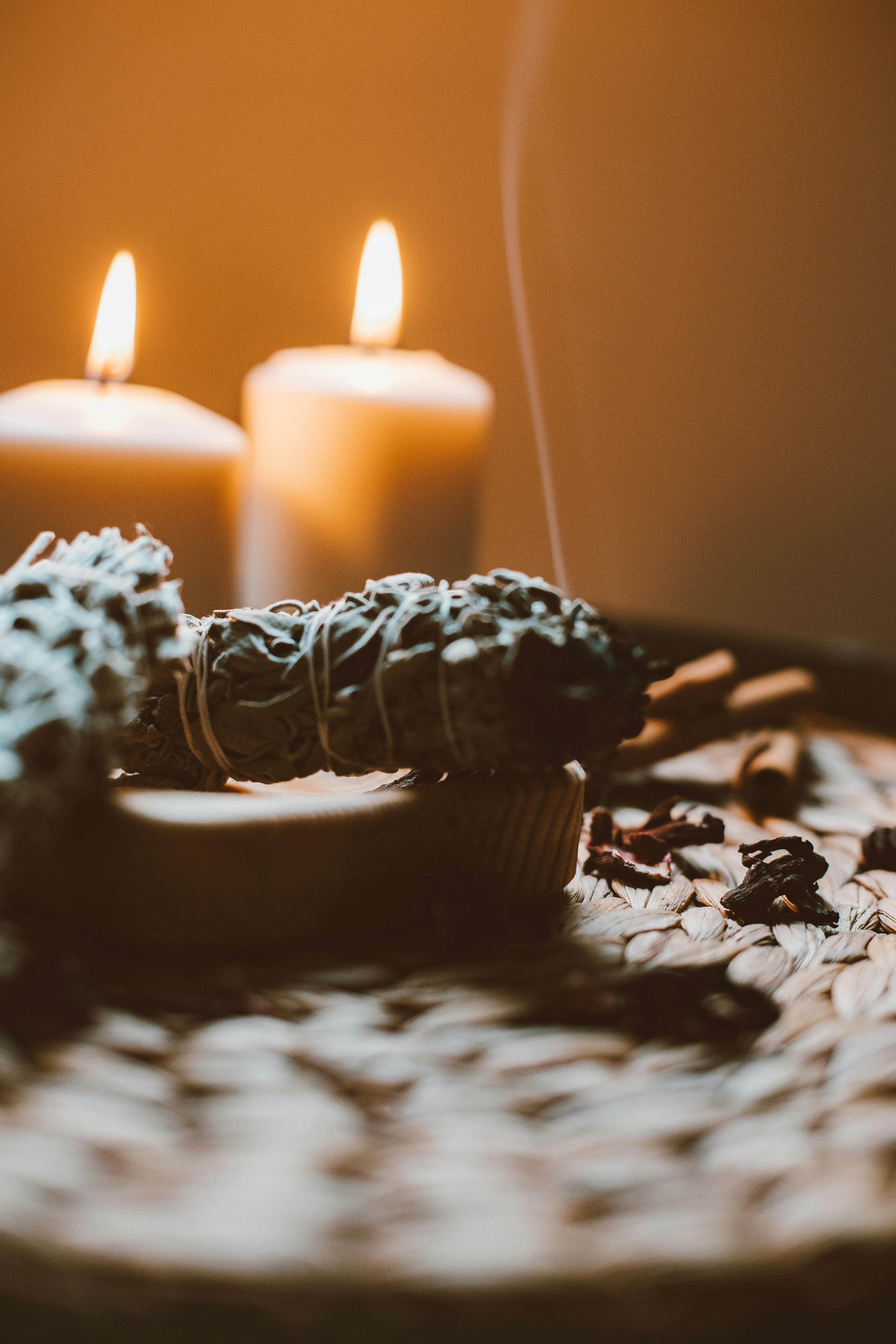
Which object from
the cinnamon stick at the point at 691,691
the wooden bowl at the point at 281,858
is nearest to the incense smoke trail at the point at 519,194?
the cinnamon stick at the point at 691,691

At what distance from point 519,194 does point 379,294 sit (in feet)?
1.18

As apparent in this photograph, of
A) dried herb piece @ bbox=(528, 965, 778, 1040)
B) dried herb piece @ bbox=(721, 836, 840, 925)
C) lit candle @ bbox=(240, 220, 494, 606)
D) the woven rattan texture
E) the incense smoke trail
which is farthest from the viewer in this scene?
the incense smoke trail

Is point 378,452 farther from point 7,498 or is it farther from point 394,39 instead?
point 394,39

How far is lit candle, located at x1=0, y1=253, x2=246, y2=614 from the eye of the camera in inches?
20.7

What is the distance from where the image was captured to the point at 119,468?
53 cm

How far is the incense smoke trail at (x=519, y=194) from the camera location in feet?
2.97

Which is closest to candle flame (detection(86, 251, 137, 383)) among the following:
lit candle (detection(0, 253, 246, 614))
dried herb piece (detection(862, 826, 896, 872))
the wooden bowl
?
lit candle (detection(0, 253, 246, 614))

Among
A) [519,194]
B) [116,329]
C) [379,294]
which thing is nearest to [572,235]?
[519,194]

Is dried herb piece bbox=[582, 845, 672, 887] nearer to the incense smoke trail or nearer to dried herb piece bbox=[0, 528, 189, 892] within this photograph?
dried herb piece bbox=[0, 528, 189, 892]

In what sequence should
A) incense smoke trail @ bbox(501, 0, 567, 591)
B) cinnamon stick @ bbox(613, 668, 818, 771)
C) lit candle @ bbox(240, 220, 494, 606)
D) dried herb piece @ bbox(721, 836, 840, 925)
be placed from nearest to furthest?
1. dried herb piece @ bbox(721, 836, 840, 925)
2. lit candle @ bbox(240, 220, 494, 606)
3. cinnamon stick @ bbox(613, 668, 818, 771)
4. incense smoke trail @ bbox(501, 0, 567, 591)

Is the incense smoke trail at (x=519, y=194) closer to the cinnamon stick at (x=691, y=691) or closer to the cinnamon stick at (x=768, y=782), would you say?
the cinnamon stick at (x=691, y=691)

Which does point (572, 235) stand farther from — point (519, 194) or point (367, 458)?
point (367, 458)

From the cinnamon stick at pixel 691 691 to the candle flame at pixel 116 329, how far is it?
40 centimetres

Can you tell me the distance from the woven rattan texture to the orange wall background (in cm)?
→ 60
